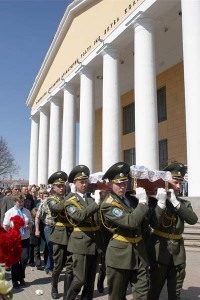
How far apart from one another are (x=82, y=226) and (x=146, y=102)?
8.97m

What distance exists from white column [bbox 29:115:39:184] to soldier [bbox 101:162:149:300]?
84.5 feet

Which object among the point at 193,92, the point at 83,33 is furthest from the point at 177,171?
the point at 83,33

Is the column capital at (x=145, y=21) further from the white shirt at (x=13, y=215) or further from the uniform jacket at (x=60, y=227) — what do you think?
the uniform jacket at (x=60, y=227)

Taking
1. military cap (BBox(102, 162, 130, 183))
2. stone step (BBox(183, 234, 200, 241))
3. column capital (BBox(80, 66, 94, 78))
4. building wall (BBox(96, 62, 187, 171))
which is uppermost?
column capital (BBox(80, 66, 94, 78))

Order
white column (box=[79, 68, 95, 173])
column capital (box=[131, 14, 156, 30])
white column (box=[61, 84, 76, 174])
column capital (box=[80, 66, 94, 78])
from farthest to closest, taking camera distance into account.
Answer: white column (box=[61, 84, 76, 174]) < column capital (box=[80, 66, 94, 78]) < white column (box=[79, 68, 95, 173]) < column capital (box=[131, 14, 156, 30])

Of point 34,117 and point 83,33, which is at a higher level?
point 83,33

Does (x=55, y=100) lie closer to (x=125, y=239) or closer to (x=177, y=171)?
(x=177, y=171)

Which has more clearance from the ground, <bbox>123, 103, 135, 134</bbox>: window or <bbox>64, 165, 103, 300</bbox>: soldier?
<bbox>123, 103, 135, 134</bbox>: window

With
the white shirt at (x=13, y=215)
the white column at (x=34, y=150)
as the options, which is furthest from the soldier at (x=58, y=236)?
the white column at (x=34, y=150)

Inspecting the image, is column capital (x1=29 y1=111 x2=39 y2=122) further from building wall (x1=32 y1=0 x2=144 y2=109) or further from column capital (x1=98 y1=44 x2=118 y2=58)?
column capital (x1=98 y1=44 x2=118 y2=58)

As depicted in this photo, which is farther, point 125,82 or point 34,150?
point 34,150

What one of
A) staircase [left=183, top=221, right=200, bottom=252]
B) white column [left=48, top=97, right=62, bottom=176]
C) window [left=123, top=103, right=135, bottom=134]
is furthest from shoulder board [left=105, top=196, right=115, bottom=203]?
window [left=123, top=103, right=135, bottom=134]

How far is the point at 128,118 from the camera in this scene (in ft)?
85.1

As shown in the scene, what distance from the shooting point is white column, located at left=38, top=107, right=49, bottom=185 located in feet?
87.9
